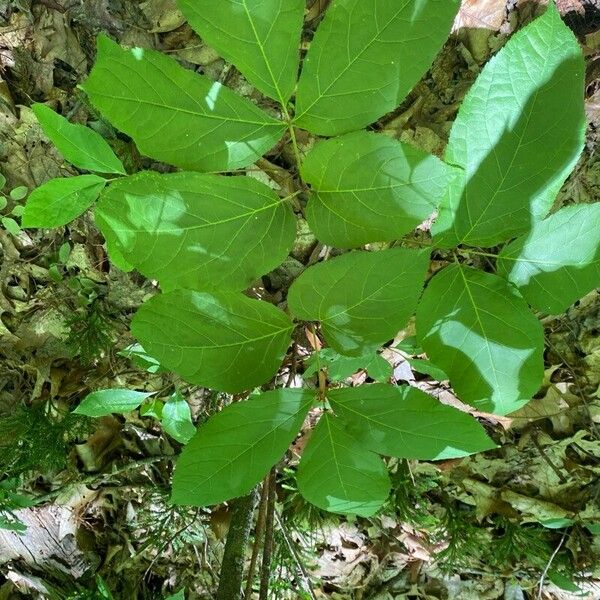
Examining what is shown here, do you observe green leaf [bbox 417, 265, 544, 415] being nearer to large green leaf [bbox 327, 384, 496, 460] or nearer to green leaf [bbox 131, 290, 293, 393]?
large green leaf [bbox 327, 384, 496, 460]

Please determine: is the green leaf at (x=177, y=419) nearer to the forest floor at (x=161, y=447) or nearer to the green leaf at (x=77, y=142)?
the forest floor at (x=161, y=447)

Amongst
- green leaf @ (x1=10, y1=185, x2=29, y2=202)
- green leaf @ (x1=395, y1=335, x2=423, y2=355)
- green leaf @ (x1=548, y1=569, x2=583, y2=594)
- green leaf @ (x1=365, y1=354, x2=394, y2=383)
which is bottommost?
green leaf @ (x1=548, y1=569, x2=583, y2=594)

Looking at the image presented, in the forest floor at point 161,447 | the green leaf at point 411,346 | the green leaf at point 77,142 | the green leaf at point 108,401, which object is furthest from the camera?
the forest floor at point 161,447

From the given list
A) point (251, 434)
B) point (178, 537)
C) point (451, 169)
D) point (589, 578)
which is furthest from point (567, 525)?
point (451, 169)

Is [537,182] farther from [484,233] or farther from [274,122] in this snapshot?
[274,122]

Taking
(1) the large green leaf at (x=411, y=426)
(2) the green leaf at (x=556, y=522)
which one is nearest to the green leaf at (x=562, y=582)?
(2) the green leaf at (x=556, y=522)

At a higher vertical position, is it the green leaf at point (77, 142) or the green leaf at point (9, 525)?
the green leaf at point (77, 142)

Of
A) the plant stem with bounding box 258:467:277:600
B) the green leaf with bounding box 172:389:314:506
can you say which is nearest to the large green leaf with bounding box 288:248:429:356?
the green leaf with bounding box 172:389:314:506
